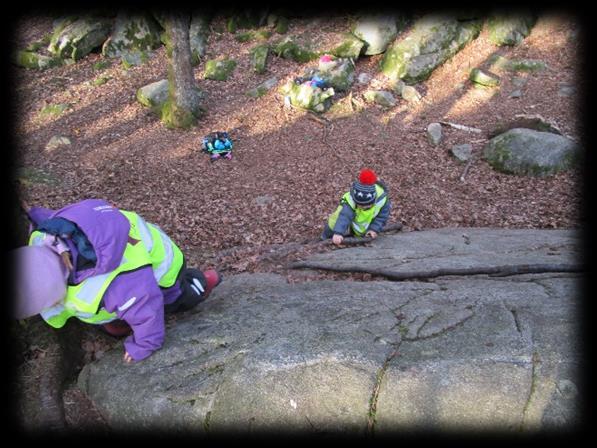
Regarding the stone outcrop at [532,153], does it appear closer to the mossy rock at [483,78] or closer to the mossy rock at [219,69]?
the mossy rock at [483,78]

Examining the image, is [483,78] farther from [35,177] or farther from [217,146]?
[35,177]

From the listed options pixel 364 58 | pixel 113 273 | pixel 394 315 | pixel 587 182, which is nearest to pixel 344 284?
pixel 394 315

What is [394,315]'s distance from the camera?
3.60 metres

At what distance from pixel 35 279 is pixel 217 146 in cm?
741

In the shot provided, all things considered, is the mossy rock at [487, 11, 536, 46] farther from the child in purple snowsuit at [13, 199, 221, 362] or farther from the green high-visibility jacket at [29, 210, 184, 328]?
the child in purple snowsuit at [13, 199, 221, 362]

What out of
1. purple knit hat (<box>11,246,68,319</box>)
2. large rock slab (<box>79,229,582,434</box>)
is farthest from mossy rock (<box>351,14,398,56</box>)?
purple knit hat (<box>11,246,68,319</box>)

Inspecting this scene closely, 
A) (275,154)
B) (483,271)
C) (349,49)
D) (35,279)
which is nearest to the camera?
(35,279)

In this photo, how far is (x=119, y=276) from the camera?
9.81 feet

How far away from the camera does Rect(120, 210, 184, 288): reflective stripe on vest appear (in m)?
3.20

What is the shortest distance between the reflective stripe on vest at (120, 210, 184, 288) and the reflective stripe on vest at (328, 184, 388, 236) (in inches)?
110

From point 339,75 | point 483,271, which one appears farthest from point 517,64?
point 483,271

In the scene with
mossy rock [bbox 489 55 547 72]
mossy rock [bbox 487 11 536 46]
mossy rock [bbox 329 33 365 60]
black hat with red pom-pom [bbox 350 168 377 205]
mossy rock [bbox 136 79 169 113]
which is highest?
mossy rock [bbox 487 11 536 46]

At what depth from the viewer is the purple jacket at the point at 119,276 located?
9.34 feet

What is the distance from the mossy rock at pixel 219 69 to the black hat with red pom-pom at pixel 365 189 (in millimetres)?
8584
